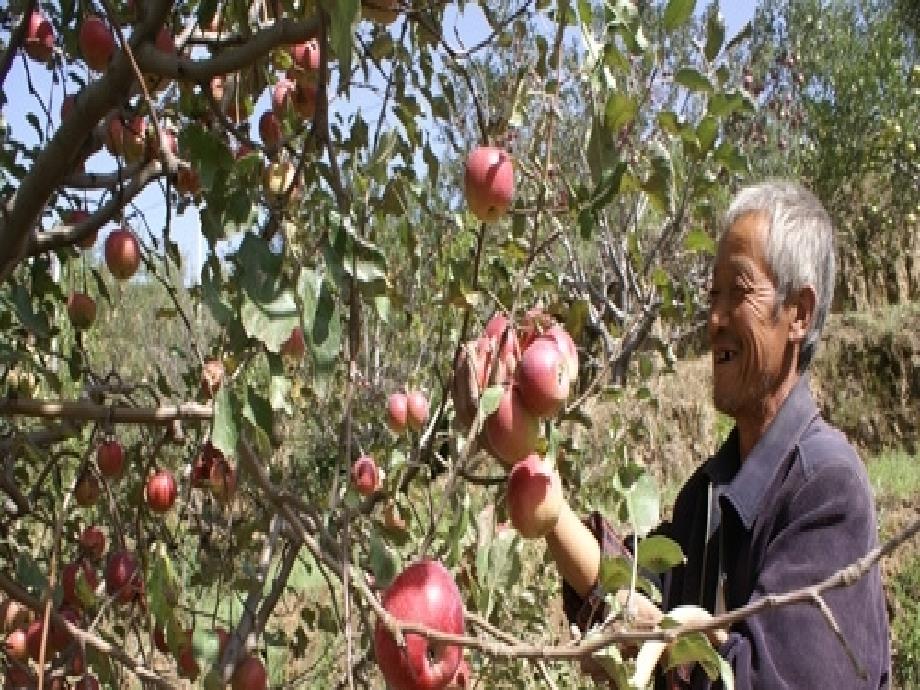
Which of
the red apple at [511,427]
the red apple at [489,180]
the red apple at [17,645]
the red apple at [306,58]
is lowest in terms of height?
the red apple at [17,645]

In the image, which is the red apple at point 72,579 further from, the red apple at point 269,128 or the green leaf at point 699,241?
the green leaf at point 699,241

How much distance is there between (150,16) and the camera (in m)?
0.94

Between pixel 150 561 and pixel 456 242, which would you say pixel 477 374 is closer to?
pixel 150 561

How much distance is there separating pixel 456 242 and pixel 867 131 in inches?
432

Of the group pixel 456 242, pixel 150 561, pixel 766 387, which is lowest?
pixel 150 561

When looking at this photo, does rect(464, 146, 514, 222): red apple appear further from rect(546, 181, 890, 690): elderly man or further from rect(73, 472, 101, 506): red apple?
rect(73, 472, 101, 506): red apple

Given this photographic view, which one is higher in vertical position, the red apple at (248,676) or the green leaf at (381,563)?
the green leaf at (381,563)

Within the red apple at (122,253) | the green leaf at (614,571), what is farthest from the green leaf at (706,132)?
the red apple at (122,253)

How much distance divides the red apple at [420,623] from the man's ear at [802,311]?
79cm

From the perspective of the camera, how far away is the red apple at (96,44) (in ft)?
4.15

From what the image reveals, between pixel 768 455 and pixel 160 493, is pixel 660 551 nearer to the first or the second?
pixel 768 455

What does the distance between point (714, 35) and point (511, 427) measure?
20.0 inches

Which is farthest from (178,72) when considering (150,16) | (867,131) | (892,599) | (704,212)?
(867,131)

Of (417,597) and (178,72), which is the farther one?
(178,72)
